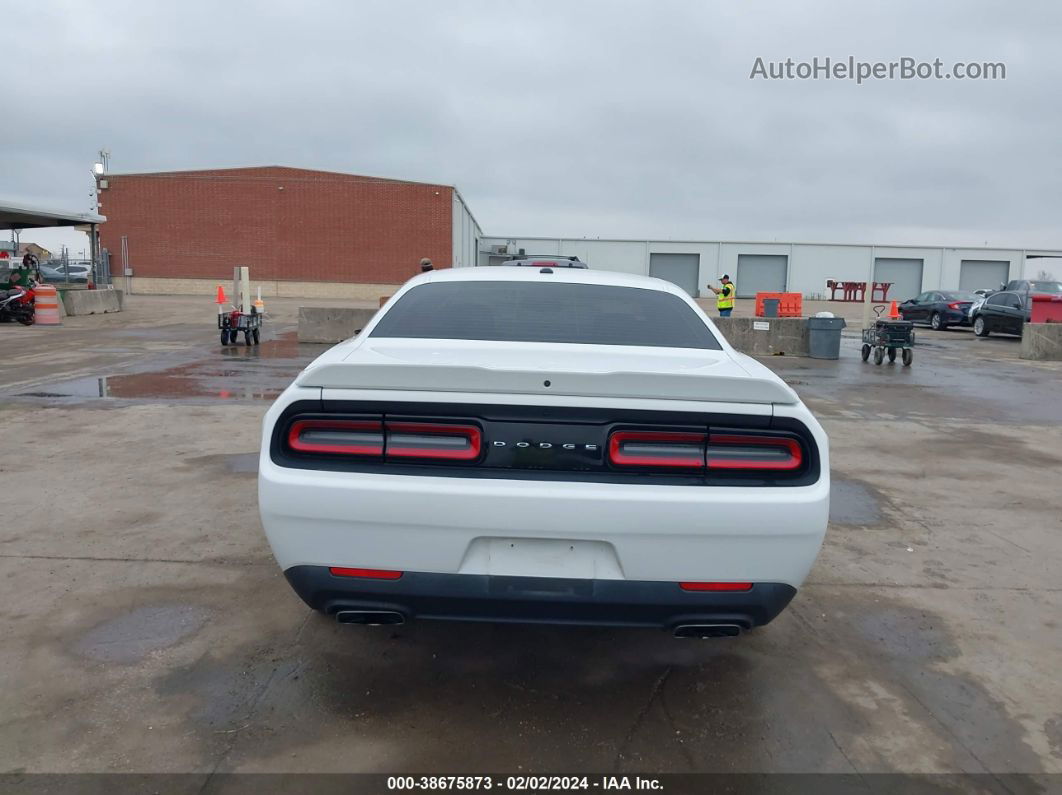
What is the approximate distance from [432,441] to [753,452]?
3.65ft

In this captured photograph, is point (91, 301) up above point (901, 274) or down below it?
below

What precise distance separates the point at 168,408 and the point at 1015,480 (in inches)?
336

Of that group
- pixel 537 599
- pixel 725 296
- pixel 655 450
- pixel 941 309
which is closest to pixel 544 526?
pixel 537 599

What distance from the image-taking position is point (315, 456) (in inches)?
113

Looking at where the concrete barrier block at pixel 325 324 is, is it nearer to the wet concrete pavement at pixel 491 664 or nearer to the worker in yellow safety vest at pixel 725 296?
the worker in yellow safety vest at pixel 725 296

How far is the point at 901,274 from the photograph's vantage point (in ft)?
182

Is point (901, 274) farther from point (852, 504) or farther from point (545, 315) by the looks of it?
point (545, 315)

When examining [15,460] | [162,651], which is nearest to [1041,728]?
[162,651]

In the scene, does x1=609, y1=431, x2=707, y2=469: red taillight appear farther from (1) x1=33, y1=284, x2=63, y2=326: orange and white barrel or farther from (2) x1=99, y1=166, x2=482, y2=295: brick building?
(2) x1=99, y1=166, x2=482, y2=295: brick building

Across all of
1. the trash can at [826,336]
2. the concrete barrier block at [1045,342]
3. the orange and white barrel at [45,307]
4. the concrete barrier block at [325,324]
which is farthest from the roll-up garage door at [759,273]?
the orange and white barrel at [45,307]

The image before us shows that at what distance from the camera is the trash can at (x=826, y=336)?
17.0 meters

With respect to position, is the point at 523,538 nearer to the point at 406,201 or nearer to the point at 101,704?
the point at 101,704

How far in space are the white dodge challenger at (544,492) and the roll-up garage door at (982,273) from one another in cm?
5960

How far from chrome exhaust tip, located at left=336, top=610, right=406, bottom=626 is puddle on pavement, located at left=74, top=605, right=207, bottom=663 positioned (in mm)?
1162
